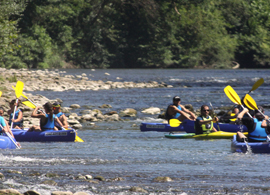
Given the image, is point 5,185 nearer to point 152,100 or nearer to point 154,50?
point 152,100

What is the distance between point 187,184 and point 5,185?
2.59 metres

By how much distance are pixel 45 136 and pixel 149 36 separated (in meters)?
46.3

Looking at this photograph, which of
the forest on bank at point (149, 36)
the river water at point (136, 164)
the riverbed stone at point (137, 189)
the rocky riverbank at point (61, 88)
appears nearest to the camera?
the riverbed stone at point (137, 189)

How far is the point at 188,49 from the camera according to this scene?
187 feet

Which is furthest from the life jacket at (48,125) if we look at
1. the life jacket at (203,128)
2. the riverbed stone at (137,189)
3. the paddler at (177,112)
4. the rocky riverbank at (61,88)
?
the riverbed stone at (137,189)

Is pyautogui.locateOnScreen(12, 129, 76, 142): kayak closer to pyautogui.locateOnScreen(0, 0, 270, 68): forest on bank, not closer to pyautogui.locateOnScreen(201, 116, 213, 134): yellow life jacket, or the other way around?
pyautogui.locateOnScreen(201, 116, 213, 134): yellow life jacket

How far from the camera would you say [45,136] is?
11.3m

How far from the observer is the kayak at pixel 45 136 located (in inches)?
440

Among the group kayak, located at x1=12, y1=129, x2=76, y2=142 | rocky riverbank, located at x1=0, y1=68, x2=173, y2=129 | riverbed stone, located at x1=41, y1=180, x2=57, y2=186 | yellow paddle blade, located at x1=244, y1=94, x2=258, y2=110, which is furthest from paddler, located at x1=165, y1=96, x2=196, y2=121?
riverbed stone, located at x1=41, y1=180, x2=57, y2=186

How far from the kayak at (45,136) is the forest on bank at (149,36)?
36.9m

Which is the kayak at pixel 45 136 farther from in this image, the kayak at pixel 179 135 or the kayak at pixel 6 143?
the kayak at pixel 179 135

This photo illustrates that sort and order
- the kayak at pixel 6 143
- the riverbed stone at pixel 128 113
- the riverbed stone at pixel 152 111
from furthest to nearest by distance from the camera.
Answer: the riverbed stone at pixel 152 111 → the riverbed stone at pixel 128 113 → the kayak at pixel 6 143

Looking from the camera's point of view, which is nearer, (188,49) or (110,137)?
(110,137)

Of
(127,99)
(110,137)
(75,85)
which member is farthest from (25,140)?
(75,85)
